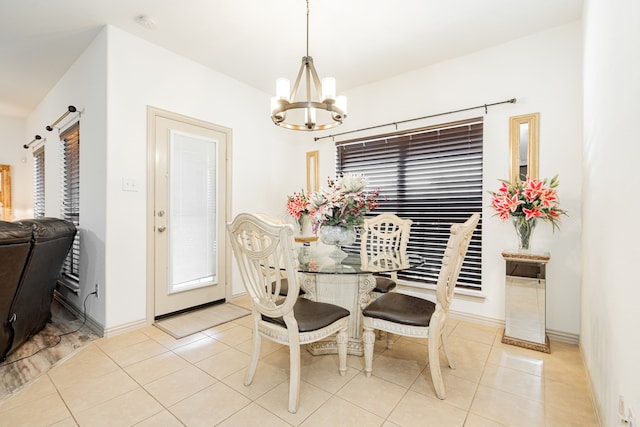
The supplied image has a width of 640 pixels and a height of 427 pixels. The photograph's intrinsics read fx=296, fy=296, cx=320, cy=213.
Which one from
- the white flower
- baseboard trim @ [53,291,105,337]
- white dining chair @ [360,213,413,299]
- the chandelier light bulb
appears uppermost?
the chandelier light bulb

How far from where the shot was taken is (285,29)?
8.81 feet

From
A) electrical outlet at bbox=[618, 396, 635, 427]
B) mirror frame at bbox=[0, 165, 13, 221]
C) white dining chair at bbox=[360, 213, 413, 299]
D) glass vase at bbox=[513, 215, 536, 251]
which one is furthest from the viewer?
mirror frame at bbox=[0, 165, 13, 221]

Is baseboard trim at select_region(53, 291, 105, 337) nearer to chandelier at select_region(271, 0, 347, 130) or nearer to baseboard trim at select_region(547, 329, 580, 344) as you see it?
chandelier at select_region(271, 0, 347, 130)

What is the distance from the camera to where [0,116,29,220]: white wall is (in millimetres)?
5207

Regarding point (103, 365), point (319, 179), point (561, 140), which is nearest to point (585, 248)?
point (561, 140)

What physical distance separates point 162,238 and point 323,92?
2.18 meters

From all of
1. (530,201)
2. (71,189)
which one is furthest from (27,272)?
(530,201)

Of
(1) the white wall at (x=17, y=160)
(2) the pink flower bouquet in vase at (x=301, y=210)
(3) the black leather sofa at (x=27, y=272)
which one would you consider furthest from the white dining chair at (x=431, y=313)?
(1) the white wall at (x=17, y=160)

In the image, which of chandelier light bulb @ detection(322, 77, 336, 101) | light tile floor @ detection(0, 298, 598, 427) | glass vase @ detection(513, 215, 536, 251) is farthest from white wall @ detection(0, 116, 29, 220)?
glass vase @ detection(513, 215, 536, 251)

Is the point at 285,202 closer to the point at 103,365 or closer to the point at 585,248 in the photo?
the point at 103,365

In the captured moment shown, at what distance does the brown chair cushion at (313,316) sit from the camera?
5.74 feet

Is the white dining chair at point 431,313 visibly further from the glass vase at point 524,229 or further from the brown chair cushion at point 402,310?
the glass vase at point 524,229

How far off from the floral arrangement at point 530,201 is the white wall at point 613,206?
1.08ft

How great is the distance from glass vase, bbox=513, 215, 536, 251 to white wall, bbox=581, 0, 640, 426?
0.47 metres
